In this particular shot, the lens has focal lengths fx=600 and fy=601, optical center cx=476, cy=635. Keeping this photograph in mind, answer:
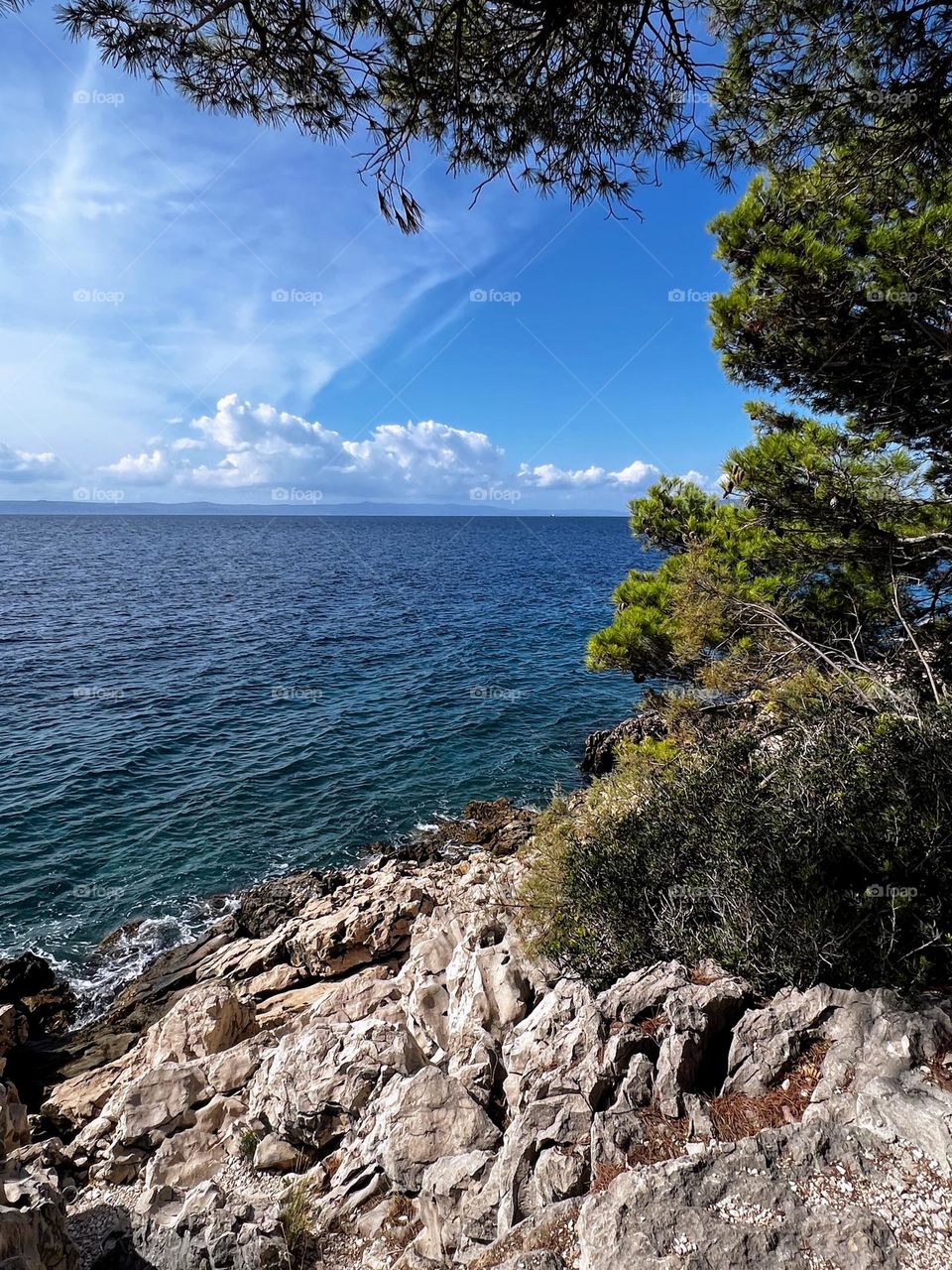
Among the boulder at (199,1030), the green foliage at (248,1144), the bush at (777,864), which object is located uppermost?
the bush at (777,864)

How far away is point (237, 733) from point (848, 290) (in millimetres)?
20842

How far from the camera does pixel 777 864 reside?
5695mm

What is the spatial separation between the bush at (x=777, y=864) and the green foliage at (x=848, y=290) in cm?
403

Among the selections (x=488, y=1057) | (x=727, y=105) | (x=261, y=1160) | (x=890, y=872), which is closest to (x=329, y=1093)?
(x=261, y=1160)

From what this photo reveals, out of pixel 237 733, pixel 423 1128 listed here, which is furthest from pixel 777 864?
pixel 237 733

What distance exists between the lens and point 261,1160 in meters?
6.08

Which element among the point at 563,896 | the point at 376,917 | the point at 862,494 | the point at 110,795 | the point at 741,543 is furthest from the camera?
the point at 110,795

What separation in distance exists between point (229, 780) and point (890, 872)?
56.7ft

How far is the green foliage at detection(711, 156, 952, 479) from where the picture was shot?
6.56 m

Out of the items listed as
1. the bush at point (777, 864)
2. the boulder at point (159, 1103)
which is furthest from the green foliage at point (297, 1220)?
the bush at point (777, 864)

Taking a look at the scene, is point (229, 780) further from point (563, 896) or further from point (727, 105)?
point (727, 105)

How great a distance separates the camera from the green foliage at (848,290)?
6.56 meters

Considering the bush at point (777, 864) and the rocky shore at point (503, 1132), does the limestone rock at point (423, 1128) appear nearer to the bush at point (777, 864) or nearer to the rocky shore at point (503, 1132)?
the rocky shore at point (503, 1132)

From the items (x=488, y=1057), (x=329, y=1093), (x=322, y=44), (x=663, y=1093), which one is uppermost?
(x=322, y=44)
